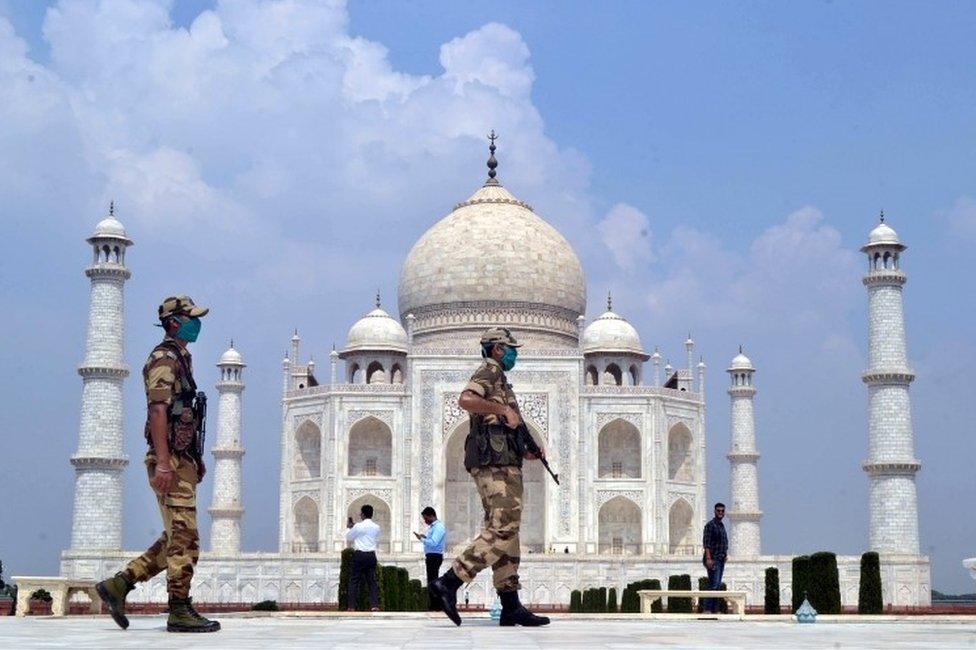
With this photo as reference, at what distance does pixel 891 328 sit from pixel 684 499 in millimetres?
6566

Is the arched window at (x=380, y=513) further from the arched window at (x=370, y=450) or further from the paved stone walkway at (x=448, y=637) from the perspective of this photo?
the paved stone walkway at (x=448, y=637)

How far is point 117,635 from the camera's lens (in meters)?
7.65

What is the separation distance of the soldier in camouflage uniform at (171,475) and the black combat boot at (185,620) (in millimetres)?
25

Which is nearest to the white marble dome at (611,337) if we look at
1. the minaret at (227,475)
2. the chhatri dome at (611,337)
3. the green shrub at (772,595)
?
the chhatri dome at (611,337)

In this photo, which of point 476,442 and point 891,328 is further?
point 891,328

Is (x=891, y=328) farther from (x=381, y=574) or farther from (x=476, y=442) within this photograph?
(x=476, y=442)

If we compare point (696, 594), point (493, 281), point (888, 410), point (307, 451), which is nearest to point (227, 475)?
point (307, 451)

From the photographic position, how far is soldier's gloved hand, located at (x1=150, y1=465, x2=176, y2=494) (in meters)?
8.39

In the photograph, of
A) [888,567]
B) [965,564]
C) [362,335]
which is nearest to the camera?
[965,564]

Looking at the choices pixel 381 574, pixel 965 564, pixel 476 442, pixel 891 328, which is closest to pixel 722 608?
pixel 381 574

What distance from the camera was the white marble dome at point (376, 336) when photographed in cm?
3575

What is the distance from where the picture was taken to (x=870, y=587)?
50.3 ft

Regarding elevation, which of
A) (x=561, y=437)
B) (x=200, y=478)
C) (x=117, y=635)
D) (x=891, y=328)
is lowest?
(x=117, y=635)

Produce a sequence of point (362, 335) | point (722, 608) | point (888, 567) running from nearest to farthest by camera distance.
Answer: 1. point (722, 608)
2. point (888, 567)
3. point (362, 335)
